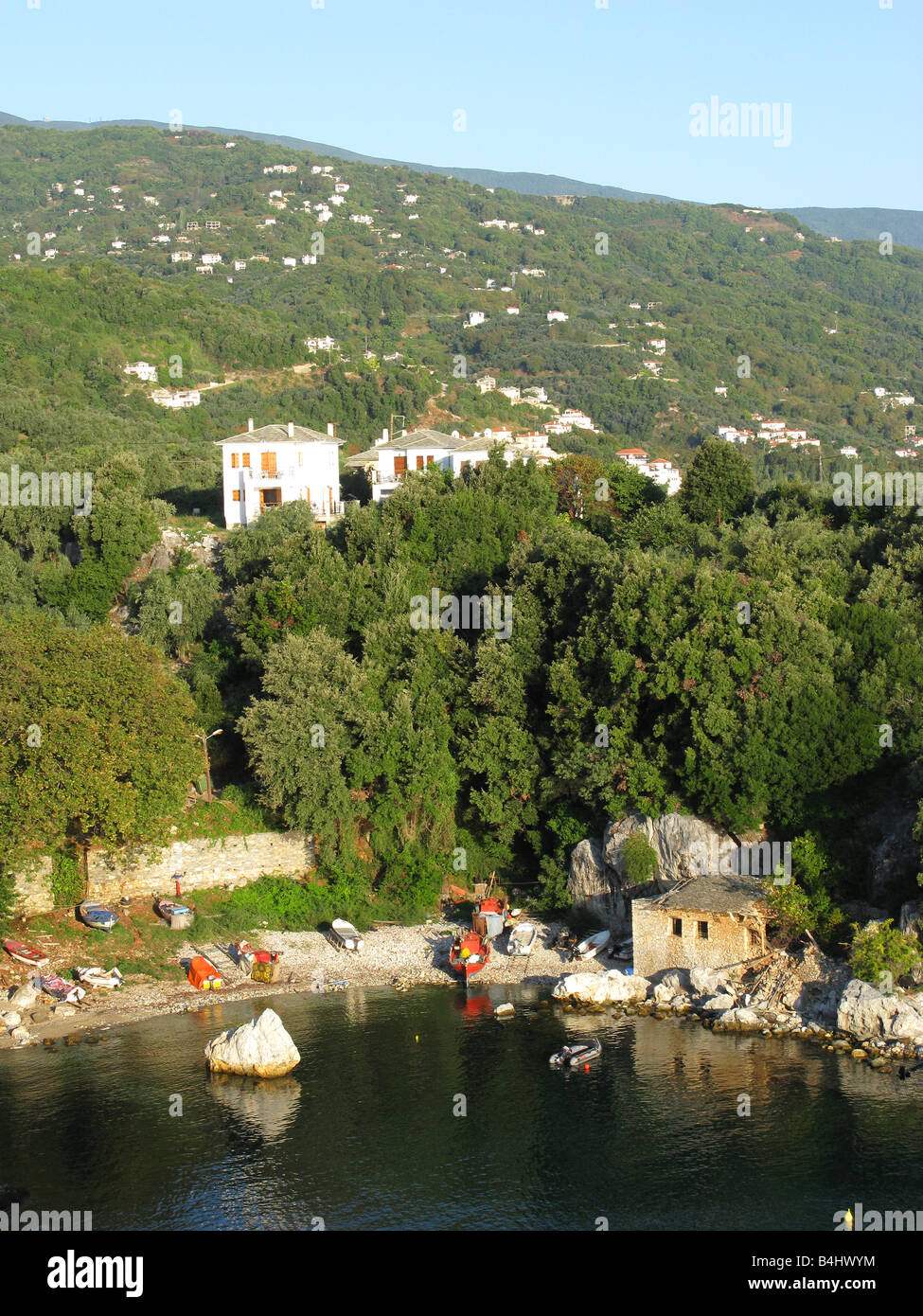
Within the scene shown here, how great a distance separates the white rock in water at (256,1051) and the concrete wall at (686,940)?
371 inches

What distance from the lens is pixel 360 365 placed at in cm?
10975

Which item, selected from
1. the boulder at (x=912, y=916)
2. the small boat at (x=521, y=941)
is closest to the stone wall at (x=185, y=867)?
the small boat at (x=521, y=941)

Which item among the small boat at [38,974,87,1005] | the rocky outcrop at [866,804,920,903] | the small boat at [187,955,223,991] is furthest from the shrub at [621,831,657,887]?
the small boat at [38,974,87,1005]

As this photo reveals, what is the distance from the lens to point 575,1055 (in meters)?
26.8

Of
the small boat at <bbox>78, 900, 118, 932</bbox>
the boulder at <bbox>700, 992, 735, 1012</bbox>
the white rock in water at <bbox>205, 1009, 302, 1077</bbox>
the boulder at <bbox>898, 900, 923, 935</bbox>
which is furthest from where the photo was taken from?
the small boat at <bbox>78, 900, 118, 932</bbox>

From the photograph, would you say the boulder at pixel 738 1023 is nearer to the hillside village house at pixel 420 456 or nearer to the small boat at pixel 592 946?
the small boat at pixel 592 946

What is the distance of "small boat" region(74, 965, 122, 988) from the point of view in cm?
3042

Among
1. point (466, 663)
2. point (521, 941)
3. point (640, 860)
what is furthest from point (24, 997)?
point (466, 663)

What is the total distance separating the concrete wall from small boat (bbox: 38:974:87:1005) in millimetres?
13930

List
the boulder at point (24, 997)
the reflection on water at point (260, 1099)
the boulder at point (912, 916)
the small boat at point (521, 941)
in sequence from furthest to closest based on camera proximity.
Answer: the small boat at point (521, 941)
the boulder at point (24, 997)
the boulder at point (912, 916)
the reflection on water at point (260, 1099)

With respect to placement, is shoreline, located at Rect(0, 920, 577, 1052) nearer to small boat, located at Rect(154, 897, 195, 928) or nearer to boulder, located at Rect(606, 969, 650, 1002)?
small boat, located at Rect(154, 897, 195, 928)

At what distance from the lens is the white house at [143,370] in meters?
87.9

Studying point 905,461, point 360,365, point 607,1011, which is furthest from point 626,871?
point 905,461

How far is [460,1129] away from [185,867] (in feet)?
44.9
